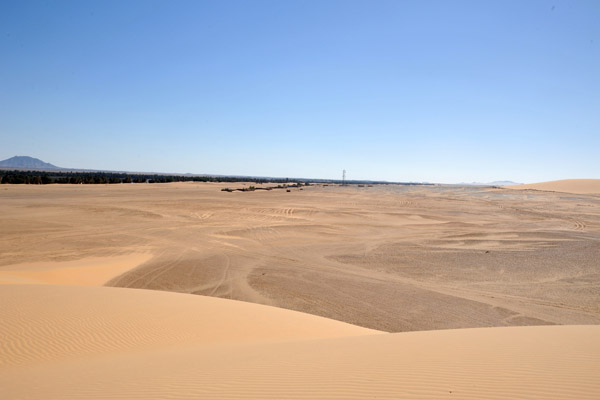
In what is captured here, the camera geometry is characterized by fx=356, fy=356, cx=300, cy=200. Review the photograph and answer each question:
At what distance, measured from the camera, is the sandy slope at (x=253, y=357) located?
4.10 metres

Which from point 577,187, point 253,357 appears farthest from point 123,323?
point 577,187

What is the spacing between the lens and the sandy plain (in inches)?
174

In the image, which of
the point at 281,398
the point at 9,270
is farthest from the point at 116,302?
the point at 9,270

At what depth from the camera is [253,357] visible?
562 centimetres

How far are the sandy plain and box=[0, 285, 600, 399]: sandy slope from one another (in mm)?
33

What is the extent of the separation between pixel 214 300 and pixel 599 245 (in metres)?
19.9

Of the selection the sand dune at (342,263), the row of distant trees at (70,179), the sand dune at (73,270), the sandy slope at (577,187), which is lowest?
the sand dune at (73,270)

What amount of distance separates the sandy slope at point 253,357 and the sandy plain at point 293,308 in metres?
0.03

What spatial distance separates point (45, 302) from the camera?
8680 millimetres

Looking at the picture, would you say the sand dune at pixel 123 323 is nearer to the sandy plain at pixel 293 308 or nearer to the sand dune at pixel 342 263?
the sandy plain at pixel 293 308

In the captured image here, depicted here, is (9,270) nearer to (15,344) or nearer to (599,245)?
(15,344)

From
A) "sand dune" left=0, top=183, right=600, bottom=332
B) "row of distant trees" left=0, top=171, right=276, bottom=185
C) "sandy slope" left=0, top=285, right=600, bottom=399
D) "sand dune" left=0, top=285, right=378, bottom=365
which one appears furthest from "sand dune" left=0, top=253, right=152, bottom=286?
"row of distant trees" left=0, top=171, right=276, bottom=185

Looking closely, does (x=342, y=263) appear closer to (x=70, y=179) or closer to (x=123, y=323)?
(x=123, y=323)

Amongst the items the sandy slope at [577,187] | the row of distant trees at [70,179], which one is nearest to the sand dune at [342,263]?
the row of distant trees at [70,179]
